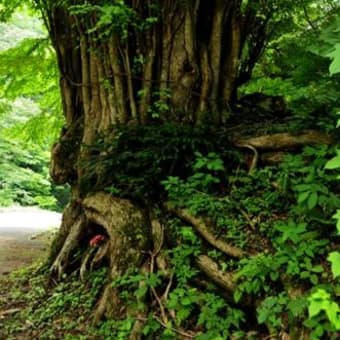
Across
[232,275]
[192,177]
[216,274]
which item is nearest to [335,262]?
[232,275]

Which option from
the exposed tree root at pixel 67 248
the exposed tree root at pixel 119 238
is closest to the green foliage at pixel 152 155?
the exposed tree root at pixel 119 238

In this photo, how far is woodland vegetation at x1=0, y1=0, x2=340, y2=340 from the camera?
3070 millimetres

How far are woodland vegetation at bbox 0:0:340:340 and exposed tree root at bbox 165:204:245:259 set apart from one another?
1 cm

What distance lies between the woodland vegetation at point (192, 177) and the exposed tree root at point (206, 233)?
0.01m

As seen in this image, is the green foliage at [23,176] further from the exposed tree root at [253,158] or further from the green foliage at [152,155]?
the exposed tree root at [253,158]

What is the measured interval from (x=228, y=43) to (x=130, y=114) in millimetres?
1481

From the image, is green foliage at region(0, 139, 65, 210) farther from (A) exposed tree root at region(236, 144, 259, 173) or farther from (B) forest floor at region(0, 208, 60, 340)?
(A) exposed tree root at region(236, 144, 259, 173)

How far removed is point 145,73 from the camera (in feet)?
18.1

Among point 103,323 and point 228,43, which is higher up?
point 228,43

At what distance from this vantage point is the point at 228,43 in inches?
231

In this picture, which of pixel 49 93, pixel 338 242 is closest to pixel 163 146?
pixel 338 242

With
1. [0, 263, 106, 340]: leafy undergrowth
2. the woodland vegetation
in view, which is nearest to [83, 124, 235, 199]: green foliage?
the woodland vegetation

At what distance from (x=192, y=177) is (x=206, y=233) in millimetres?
788

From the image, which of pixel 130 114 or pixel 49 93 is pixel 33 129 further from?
pixel 130 114
